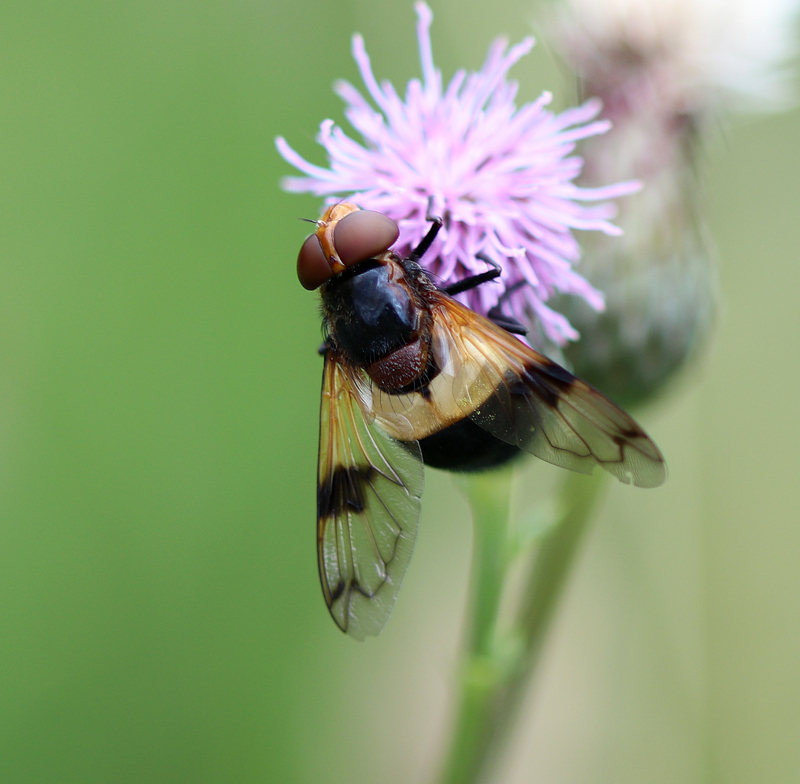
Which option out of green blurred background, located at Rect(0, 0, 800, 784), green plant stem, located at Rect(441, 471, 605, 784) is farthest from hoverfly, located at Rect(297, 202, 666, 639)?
green blurred background, located at Rect(0, 0, 800, 784)

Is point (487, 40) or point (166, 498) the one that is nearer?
point (166, 498)

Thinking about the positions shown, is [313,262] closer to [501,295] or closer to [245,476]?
[501,295]

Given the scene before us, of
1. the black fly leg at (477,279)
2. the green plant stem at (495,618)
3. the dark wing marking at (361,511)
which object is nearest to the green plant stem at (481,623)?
the green plant stem at (495,618)

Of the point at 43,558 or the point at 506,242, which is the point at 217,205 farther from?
the point at 506,242

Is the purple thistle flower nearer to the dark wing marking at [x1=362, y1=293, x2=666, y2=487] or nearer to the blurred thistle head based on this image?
the dark wing marking at [x1=362, y1=293, x2=666, y2=487]

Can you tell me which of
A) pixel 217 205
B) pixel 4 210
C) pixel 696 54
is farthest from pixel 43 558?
pixel 696 54

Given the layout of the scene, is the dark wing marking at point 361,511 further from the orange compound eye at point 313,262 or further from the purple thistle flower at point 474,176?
the purple thistle flower at point 474,176
